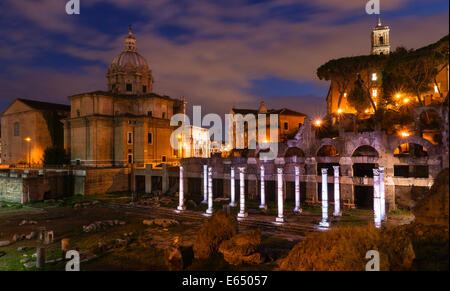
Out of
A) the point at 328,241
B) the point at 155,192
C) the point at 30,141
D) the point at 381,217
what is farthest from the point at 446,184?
the point at 30,141

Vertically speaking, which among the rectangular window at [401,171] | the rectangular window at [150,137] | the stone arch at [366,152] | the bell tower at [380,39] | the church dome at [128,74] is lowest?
the rectangular window at [401,171]

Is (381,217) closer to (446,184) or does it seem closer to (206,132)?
(446,184)

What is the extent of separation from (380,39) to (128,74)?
53.4 metres

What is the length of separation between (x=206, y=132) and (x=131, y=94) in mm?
23473

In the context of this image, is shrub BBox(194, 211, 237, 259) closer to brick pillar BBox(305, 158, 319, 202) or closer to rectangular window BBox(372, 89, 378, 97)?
brick pillar BBox(305, 158, 319, 202)

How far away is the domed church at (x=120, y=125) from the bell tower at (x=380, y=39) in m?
45.8

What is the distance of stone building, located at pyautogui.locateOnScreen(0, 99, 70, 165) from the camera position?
2067 inches

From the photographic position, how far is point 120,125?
46875 mm

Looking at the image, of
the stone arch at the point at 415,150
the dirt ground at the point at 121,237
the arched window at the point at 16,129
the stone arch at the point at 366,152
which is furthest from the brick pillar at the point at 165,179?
the arched window at the point at 16,129

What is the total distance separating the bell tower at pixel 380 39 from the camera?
61369 millimetres

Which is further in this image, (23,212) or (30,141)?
(30,141)

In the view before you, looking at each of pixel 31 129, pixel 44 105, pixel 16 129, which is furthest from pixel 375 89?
pixel 16 129

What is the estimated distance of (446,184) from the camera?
8.98 meters

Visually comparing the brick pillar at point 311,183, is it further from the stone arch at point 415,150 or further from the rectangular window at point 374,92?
the rectangular window at point 374,92
